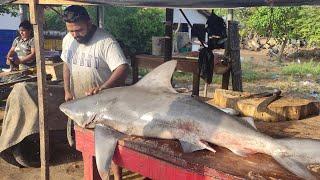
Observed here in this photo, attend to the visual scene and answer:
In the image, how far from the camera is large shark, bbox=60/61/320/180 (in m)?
2.35

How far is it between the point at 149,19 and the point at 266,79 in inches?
276

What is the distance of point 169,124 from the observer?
286cm

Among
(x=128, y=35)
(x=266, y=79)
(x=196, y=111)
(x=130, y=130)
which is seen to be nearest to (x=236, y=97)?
(x=196, y=111)

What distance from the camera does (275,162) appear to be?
2.40 metres

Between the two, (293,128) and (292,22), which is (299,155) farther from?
(292,22)

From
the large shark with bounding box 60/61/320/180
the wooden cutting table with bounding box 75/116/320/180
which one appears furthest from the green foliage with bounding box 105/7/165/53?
the wooden cutting table with bounding box 75/116/320/180

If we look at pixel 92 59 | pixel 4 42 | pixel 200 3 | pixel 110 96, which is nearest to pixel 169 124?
pixel 110 96

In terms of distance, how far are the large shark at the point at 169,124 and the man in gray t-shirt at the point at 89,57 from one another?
877 millimetres

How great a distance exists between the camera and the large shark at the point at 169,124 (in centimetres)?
235

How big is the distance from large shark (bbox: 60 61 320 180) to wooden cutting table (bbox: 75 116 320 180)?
0.17ft

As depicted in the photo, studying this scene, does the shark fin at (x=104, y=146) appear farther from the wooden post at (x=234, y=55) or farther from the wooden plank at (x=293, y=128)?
the wooden post at (x=234, y=55)

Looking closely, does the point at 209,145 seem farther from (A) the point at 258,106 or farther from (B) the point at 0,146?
(B) the point at 0,146

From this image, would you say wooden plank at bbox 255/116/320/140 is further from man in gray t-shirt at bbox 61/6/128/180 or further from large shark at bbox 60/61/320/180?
man in gray t-shirt at bbox 61/6/128/180

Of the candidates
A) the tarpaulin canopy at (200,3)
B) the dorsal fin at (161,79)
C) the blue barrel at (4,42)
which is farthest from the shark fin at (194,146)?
the blue barrel at (4,42)
